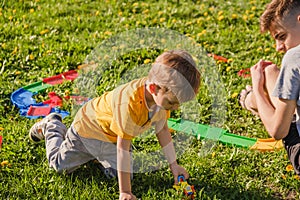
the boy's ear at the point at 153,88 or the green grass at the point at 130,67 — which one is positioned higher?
the boy's ear at the point at 153,88

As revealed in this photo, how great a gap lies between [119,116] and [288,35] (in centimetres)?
98

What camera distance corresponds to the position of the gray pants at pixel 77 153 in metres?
3.27

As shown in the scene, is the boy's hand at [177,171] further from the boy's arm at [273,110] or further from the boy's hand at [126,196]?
the boy's arm at [273,110]

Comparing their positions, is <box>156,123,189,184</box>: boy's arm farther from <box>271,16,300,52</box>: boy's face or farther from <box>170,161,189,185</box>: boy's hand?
<box>271,16,300,52</box>: boy's face

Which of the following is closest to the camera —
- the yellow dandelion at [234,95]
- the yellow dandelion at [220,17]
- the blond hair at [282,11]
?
the blond hair at [282,11]

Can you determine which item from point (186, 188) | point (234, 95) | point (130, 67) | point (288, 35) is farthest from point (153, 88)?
point (130, 67)

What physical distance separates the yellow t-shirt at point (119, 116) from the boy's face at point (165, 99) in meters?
0.10

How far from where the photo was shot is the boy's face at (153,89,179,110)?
9.12ft

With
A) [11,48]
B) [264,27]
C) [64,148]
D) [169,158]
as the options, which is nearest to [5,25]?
[11,48]

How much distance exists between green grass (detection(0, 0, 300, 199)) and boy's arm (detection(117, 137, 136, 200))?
0.44 feet

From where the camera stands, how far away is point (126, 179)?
2967 millimetres

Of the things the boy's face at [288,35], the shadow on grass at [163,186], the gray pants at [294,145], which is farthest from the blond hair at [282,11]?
the shadow on grass at [163,186]

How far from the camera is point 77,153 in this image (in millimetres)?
3312

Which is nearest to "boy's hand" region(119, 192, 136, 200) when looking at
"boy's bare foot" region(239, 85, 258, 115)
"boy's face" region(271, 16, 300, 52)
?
"boy's bare foot" region(239, 85, 258, 115)
